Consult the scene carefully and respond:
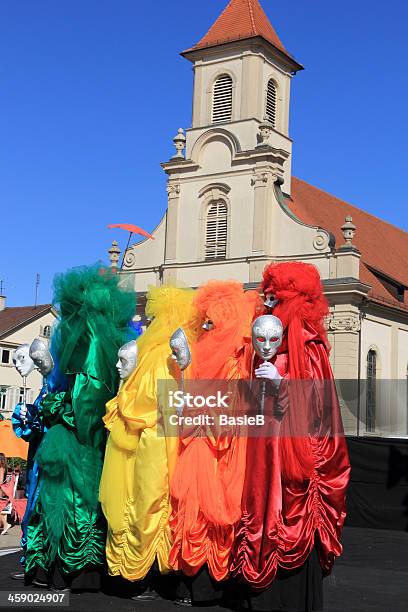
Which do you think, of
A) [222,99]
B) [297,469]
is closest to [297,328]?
[297,469]

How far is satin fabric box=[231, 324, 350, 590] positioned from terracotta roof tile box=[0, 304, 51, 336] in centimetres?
3746

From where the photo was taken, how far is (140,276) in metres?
29.1

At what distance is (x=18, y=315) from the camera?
149 ft

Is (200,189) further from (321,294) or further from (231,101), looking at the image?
(321,294)

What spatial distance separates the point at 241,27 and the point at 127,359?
23.5m

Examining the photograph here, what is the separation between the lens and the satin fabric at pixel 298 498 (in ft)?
20.4

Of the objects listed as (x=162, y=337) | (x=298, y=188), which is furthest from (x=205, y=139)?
(x=162, y=337)

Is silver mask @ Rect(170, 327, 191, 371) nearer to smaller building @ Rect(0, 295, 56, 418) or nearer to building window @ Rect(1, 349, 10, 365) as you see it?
smaller building @ Rect(0, 295, 56, 418)

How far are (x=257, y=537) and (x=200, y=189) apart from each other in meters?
22.1

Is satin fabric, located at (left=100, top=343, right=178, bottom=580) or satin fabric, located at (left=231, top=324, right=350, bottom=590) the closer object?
satin fabric, located at (left=231, top=324, right=350, bottom=590)

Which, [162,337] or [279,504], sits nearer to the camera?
[279,504]

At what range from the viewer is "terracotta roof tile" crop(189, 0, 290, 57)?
28.1m

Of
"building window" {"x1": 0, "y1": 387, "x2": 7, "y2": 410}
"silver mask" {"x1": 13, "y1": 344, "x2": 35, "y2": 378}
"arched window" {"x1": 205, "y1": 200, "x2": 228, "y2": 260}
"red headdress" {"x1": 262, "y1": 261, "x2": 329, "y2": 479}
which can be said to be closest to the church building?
"arched window" {"x1": 205, "y1": 200, "x2": 228, "y2": 260}

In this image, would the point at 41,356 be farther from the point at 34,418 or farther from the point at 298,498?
the point at 298,498
